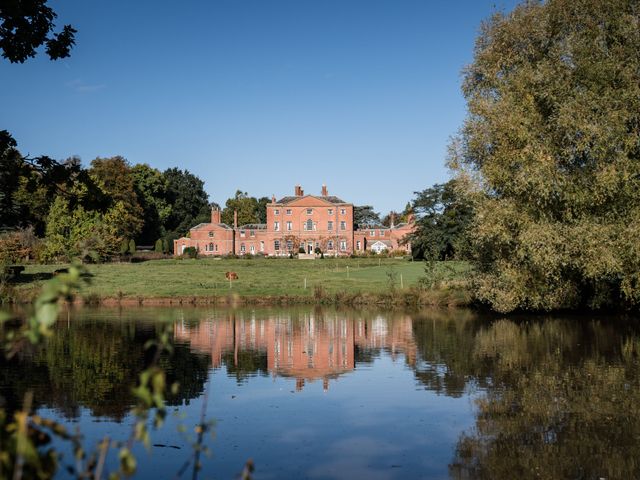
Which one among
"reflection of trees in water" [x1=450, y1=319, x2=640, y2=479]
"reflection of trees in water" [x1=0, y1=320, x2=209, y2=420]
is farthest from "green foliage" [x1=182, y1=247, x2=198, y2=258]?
"reflection of trees in water" [x1=450, y1=319, x2=640, y2=479]

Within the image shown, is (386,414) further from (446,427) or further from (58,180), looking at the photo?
(58,180)

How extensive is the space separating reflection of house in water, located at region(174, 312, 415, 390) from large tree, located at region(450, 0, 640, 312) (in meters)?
5.55

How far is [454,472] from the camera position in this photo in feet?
31.2

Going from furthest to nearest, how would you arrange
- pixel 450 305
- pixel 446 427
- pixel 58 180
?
pixel 450 305, pixel 446 427, pixel 58 180

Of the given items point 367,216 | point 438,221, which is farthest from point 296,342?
point 367,216

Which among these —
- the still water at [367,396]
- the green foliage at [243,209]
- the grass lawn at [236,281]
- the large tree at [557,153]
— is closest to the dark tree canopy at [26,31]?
the still water at [367,396]

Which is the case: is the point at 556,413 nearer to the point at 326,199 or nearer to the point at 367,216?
the point at 326,199

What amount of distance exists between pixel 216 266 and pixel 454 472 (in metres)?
57.9

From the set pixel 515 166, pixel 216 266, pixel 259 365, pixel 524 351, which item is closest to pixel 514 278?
pixel 515 166

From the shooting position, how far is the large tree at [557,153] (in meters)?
24.6

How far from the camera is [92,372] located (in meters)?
17.2

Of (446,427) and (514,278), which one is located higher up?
(514,278)

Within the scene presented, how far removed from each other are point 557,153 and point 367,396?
15060 mm

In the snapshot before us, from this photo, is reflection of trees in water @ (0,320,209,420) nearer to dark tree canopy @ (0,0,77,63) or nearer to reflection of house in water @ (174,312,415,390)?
reflection of house in water @ (174,312,415,390)
